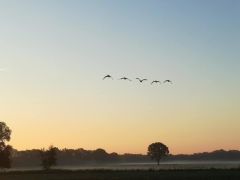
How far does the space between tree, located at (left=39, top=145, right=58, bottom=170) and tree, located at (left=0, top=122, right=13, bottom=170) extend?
9.06 metres

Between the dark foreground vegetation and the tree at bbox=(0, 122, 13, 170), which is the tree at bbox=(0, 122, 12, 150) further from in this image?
the dark foreground vegetation

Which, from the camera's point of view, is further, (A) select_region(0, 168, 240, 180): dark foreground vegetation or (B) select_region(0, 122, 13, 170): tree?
(B) select_region(0, 122, 13, 170): tree

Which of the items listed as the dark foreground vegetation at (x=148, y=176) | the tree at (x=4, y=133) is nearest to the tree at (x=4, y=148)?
the tree at (x=4, y=133)

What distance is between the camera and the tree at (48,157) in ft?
365

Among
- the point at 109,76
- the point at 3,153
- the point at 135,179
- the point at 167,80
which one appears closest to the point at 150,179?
the point at 135,179

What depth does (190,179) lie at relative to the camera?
171 feet

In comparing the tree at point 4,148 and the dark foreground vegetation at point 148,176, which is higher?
the tree at point 4,148

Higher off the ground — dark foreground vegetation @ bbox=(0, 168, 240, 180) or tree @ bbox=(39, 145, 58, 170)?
tree @ bbox=(39, 145, 58, 170)

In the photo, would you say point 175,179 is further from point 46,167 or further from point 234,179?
point 46,167

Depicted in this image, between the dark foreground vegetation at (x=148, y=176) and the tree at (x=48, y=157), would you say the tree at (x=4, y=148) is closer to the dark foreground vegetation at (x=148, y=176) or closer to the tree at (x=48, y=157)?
the tree at (x=48, y=157)

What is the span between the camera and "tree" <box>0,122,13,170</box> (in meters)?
104

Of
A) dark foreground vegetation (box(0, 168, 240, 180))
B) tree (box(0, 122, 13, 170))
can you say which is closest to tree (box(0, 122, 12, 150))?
tree (box(0, 122, 13, 170))

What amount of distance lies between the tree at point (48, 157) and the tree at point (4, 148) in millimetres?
9065

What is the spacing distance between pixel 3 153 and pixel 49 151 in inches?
520
